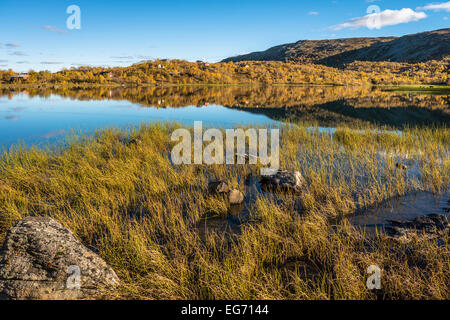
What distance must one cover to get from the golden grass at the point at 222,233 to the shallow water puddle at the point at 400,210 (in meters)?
0.26

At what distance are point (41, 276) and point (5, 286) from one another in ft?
1.10

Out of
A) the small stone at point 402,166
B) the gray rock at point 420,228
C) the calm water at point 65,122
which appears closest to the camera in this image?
the gray rock at point 420,228

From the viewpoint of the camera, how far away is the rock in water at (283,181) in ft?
21.7

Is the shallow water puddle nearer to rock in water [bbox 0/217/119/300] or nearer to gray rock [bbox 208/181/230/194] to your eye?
gray rock [bbox 208/181/230/194]

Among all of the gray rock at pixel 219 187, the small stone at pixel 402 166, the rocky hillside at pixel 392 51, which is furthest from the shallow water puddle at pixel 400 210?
the rocky hillside at pixel 392 51

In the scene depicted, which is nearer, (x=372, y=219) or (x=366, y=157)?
(x=372, y=219)

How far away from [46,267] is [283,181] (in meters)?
5.37

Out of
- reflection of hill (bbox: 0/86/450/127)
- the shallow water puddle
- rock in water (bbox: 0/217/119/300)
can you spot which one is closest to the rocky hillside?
reflection of hill (bbox: 0/86/450/127)

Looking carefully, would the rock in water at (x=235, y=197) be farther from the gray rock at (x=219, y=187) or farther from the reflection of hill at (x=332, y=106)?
the reflection of hill at (x=332, y=106)

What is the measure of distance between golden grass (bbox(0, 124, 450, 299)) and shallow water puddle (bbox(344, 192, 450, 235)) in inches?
10.1

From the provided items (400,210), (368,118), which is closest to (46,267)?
(400,210)

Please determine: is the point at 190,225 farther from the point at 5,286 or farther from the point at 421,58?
the point at 421,58
